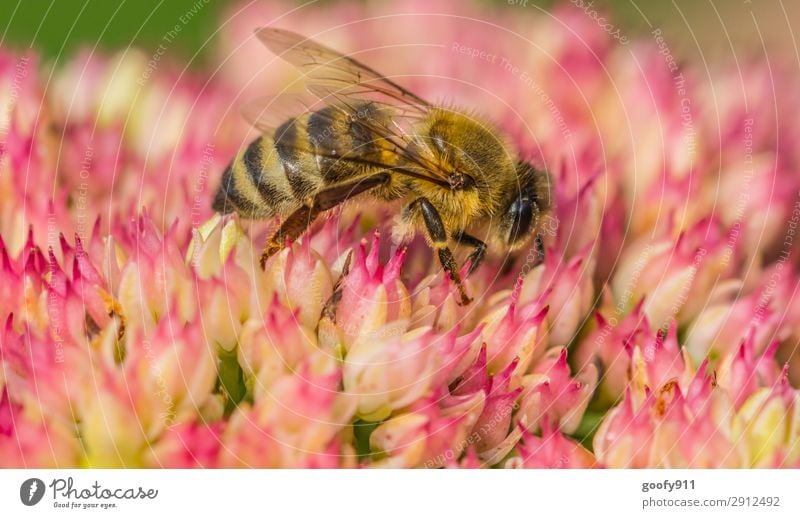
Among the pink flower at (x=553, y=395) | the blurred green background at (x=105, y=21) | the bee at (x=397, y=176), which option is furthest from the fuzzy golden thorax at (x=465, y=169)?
the blurred green background at (x=105, y=21)

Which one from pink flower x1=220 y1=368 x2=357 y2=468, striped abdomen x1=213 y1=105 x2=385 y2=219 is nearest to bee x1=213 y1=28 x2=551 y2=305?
striped abdomen x1=213 y1=105 x2=385 y2=219

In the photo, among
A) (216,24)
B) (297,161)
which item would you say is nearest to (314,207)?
(297,161)

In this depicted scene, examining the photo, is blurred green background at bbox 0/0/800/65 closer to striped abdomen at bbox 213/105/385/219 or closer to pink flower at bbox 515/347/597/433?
striped abdomen at bbox 213/105/385/219

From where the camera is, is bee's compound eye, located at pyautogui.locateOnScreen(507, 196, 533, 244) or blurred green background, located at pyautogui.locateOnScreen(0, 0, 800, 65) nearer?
bee's compound eye, located at pyautogui.locateOnScreen(507, 196, 533, 244)

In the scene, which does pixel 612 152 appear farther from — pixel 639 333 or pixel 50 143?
pixel 50 143
